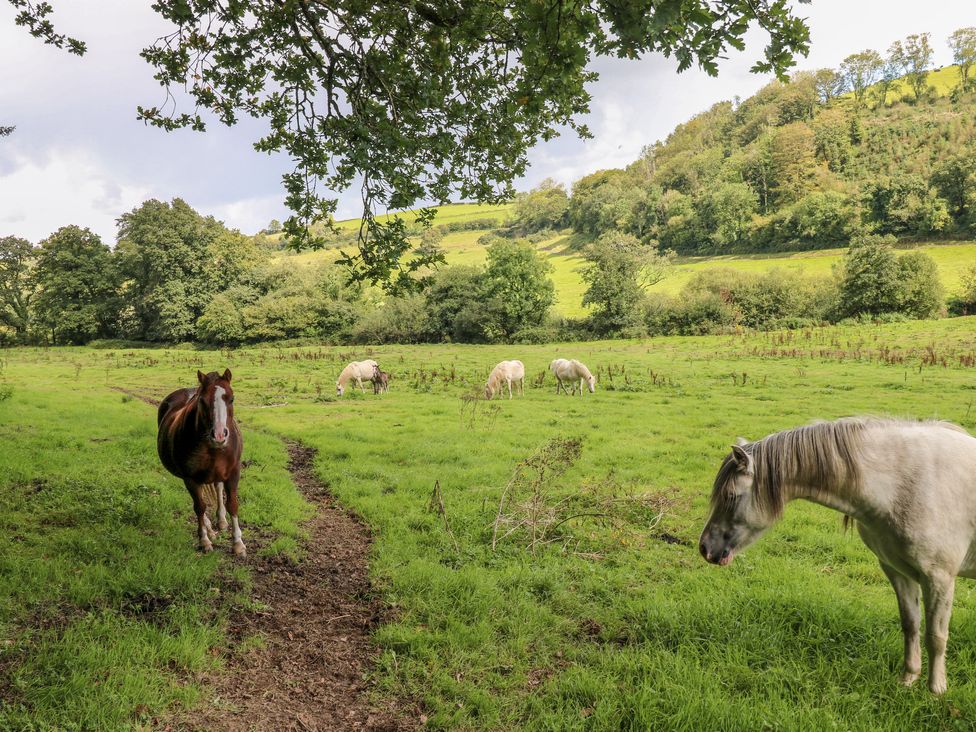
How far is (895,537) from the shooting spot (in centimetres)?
358

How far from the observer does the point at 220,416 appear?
222 inches

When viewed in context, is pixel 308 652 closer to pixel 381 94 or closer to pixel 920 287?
pixel 381 94

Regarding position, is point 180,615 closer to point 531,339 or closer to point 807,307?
point 531,339

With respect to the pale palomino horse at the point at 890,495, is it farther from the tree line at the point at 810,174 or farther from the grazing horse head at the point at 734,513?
the tree line at the point at 810,174

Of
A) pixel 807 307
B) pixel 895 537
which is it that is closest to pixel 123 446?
pixel 895 537

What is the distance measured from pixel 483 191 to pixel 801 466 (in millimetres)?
6123

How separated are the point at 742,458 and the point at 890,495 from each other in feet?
3.28

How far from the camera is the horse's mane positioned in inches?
146

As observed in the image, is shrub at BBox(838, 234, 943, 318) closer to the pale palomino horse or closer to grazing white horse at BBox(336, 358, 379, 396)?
grazing white horse at BBox(336, 358, 379, 396)

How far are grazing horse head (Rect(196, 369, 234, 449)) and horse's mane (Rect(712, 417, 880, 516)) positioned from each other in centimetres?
504

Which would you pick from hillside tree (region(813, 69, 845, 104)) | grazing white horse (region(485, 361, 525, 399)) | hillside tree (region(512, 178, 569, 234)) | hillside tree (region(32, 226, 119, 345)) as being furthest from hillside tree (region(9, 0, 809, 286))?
hillside tree (region(813, 69, 845, 104))

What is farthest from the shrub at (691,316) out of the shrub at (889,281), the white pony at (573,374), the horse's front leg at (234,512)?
the horse's front leg at (234,512)

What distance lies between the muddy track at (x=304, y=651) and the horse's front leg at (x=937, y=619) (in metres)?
3.85

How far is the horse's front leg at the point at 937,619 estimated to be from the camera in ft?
11.5
